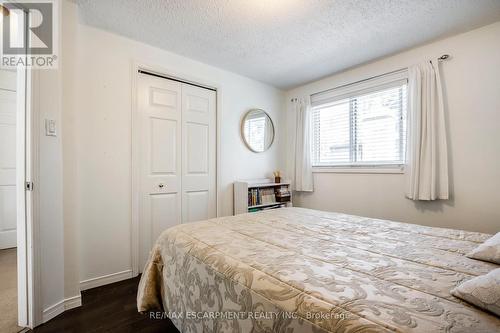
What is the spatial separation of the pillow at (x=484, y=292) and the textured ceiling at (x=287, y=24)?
1.98 meters

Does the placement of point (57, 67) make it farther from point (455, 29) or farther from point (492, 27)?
point (492, 27)

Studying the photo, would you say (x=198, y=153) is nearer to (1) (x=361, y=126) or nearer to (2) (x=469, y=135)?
(1) (x=361, y=126)

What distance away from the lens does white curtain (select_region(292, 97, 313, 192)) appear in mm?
3436

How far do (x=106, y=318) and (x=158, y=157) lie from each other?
1.50m

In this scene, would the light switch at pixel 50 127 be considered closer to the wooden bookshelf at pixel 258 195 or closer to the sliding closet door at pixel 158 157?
the sliding closet door at pixel 158 157

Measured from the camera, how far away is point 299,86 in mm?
3672

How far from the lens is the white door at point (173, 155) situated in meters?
2.46

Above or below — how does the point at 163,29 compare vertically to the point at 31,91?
above

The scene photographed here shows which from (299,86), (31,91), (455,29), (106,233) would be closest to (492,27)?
(455,29)

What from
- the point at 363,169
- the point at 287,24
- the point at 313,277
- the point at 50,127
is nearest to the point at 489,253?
the point at 313,277

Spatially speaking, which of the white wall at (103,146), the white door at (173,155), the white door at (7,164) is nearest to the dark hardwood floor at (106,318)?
the white wall at (103,146)

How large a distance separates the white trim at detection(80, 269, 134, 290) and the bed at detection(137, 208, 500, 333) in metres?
0.96

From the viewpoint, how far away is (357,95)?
3.00 m

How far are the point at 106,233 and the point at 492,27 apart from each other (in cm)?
405
